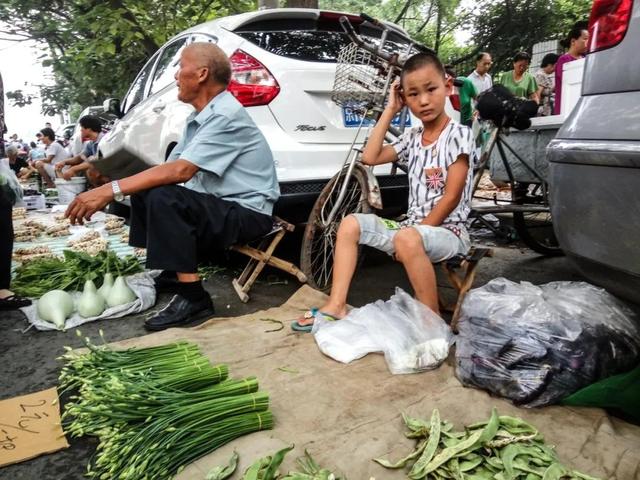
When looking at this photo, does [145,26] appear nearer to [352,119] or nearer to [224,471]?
[352,119]

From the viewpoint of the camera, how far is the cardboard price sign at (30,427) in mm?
1735

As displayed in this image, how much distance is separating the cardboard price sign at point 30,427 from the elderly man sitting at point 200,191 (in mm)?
864

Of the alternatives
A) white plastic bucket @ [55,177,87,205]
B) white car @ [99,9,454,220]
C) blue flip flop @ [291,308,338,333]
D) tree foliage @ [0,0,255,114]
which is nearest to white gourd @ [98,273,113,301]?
white car @ [99,9,454,220]

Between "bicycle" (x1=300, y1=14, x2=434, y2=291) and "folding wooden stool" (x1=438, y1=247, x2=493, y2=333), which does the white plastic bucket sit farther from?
"folding wooden stool" (x1=438, y1=247, x2=493, y2=333)

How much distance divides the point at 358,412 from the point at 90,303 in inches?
77.6

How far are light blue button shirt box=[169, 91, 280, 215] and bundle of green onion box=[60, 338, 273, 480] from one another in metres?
1.25

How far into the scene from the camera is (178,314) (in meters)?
2.89

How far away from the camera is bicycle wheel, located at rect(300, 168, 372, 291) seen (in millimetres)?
3262

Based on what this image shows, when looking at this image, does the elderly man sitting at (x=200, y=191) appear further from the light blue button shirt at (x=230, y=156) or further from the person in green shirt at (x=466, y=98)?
the person in green shirt at (x=466, y=98)

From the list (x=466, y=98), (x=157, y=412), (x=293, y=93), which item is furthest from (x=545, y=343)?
(x=466, y=98)

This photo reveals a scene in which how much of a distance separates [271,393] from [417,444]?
0.66 metres

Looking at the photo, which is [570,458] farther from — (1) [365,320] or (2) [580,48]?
(2) [580,48]

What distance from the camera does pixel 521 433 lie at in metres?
1.64

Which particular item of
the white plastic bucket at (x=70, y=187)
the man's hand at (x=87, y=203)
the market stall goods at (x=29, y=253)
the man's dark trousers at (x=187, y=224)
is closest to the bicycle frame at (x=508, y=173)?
the man's dark trousers at (x=187, y=224)
